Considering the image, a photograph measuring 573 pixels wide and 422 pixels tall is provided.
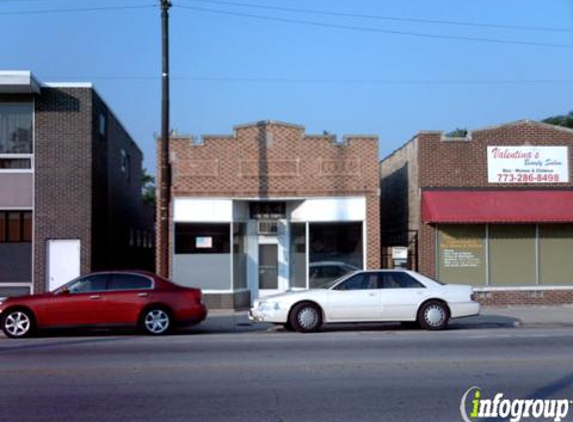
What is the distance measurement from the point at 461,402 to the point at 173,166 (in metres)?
14.5

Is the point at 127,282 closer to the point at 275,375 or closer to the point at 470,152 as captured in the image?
the point at 275,375

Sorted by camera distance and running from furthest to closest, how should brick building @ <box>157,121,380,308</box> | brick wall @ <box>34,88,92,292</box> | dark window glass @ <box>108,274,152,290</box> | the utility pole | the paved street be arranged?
brick building @ <box>157,121,380,308</box> → brick wall @ <box>34,88,92,292</box> → the utility pole → dark window glass @ <box>108,274,152,290</box> → the paved street

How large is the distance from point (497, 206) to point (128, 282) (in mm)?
10983

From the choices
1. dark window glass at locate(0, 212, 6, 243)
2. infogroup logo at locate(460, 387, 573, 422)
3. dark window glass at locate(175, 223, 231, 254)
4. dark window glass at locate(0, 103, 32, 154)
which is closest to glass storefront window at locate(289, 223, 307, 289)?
dark window glass at locate(175, 223, 231, 254)

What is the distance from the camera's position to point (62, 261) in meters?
21.2

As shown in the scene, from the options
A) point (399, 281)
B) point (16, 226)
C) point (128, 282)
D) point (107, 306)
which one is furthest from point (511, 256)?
point (16, 226)

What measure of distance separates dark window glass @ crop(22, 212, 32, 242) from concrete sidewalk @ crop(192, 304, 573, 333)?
551 cm

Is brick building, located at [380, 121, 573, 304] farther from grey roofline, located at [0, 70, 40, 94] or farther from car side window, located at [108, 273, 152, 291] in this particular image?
grey roofline, located at [0, 70, 40, 94]

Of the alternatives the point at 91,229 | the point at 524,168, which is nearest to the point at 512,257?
the point at 524,168

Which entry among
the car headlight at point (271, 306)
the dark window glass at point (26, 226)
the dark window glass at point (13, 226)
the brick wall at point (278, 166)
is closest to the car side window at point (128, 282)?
the car headlight at point (271, 306)

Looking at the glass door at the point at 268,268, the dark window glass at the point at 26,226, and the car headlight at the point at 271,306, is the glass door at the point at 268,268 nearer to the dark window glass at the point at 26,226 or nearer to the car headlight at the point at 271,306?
the car headlight at the point at 271,306

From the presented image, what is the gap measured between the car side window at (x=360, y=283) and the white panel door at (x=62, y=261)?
842cm

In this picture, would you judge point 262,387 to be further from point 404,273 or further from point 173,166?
point 173,166

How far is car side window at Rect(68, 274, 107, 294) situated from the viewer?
16.3 metres
